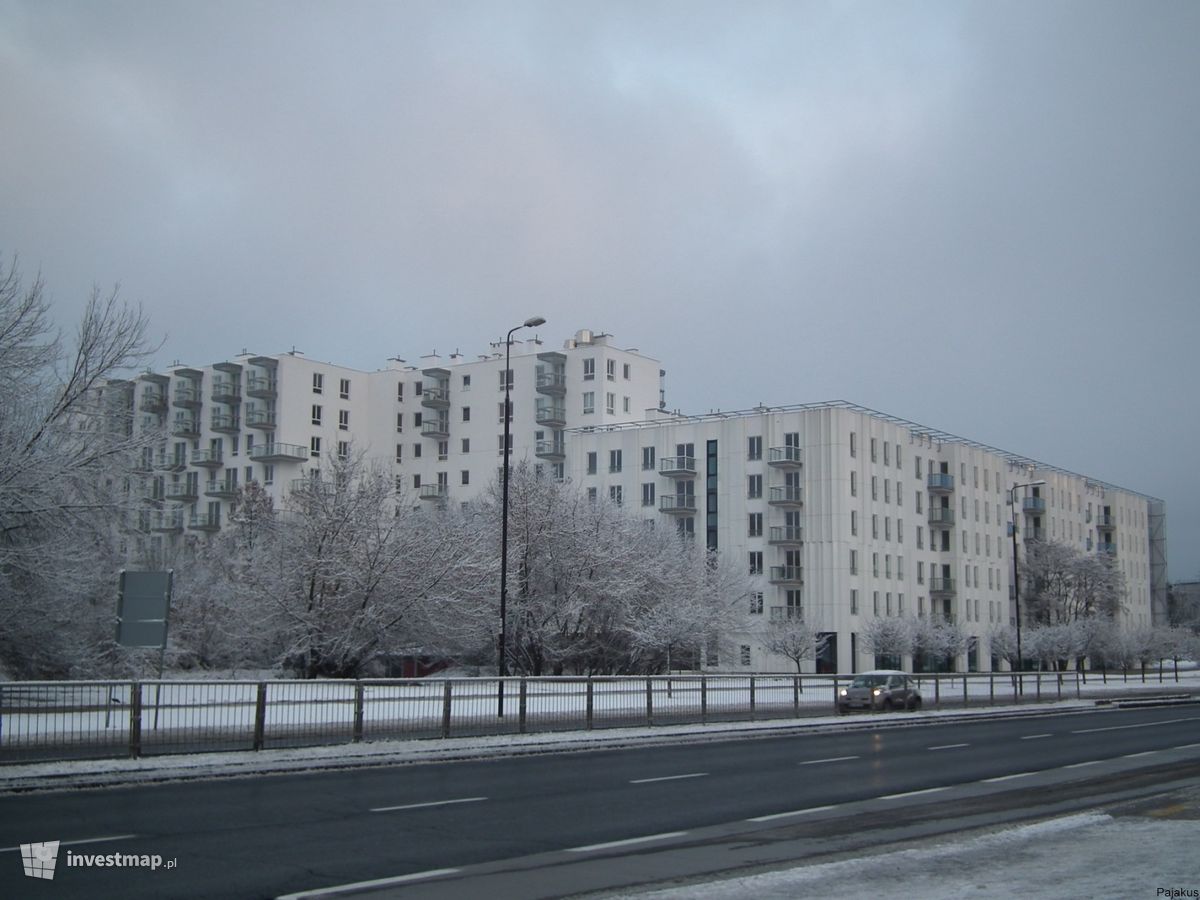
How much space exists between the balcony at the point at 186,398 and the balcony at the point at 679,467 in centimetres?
4278

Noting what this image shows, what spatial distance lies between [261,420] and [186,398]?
9.83m

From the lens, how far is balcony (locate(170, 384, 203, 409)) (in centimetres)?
10381

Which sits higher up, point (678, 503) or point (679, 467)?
point (679, 467)

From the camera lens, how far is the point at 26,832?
13.3 metres

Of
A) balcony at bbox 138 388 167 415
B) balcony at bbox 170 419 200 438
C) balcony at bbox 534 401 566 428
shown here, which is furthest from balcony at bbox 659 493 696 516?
balcony at bbox 138 388 167 415

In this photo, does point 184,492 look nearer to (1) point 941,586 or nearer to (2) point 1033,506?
(1) point 941,586

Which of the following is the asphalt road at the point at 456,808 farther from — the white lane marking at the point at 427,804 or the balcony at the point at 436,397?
the balcony at the point at 436,397

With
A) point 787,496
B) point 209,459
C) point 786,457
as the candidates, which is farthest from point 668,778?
point 209,459

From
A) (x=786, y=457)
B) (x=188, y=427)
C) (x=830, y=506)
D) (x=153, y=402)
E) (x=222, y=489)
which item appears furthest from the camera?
(x=188, y=427)

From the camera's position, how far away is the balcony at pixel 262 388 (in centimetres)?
9869

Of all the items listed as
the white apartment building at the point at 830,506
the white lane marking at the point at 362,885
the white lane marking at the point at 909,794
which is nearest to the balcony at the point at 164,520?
the white lane marking at the point at 909,794

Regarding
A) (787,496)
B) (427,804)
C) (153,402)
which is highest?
(153,402)

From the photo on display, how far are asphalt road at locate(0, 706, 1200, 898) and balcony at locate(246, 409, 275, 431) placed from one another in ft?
255

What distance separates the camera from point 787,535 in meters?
81.3
